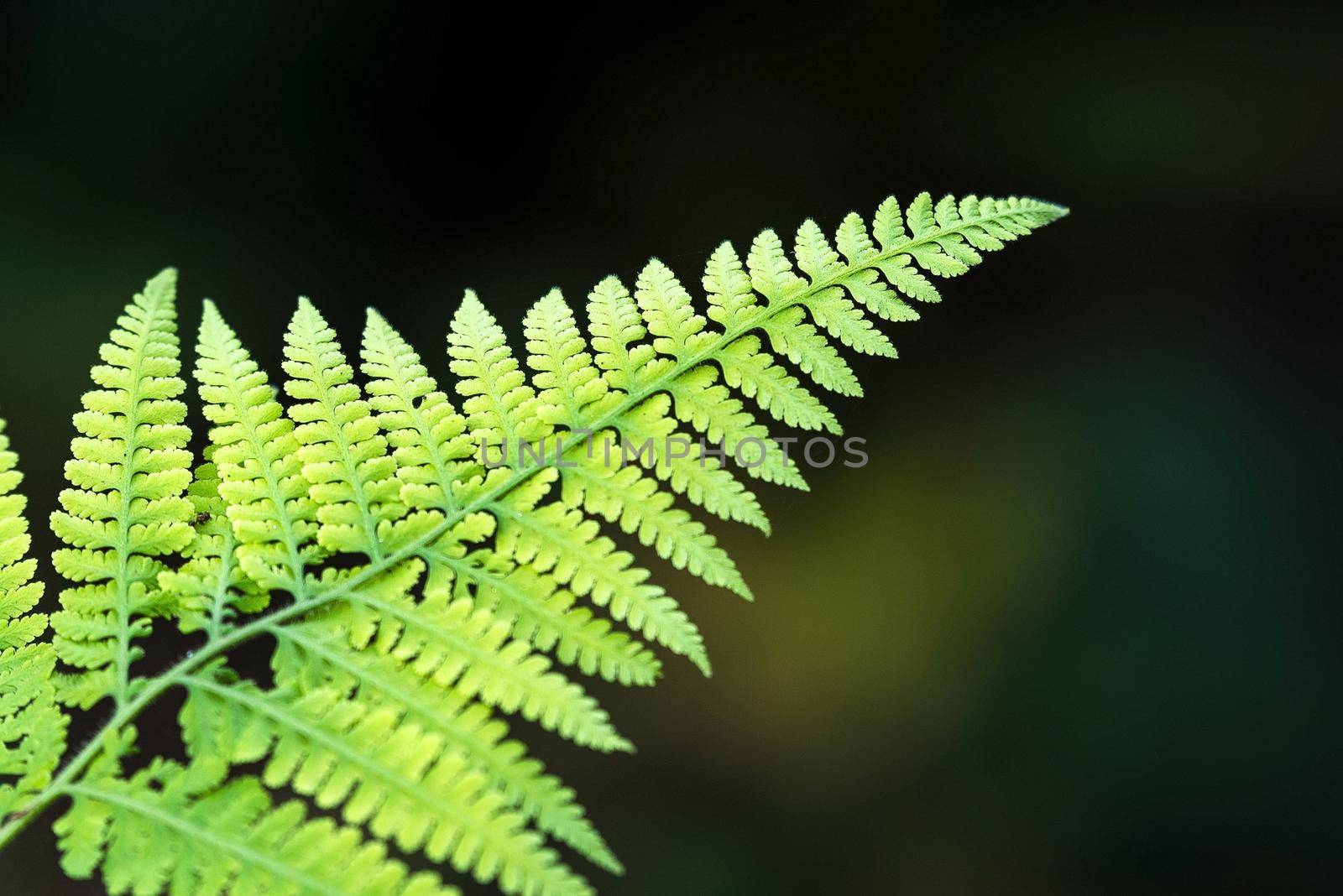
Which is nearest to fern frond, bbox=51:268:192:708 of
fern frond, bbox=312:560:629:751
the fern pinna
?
the fern pinna

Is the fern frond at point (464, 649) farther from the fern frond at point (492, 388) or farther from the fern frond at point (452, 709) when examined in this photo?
the fern frond at point (492, 388)

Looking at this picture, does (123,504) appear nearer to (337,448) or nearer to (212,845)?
(337,448)

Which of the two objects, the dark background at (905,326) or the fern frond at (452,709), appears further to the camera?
the dark background at (905,326)

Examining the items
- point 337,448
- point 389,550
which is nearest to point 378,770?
point 389,550

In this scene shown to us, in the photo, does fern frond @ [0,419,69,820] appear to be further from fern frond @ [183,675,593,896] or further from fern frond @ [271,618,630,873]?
fern frond @ [271,618,630,873]

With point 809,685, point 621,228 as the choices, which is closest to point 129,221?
point 621,228

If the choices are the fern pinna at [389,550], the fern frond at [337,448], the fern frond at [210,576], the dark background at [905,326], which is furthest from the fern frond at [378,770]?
the dark background at [905,326]
